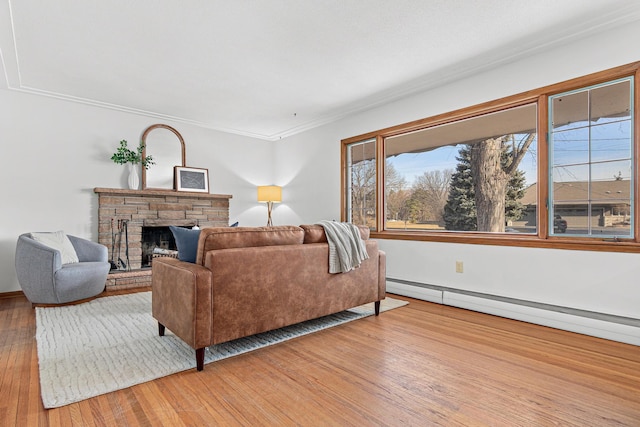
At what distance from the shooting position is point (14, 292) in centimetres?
389

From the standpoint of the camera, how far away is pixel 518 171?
3.23 m

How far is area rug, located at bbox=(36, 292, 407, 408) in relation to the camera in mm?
1813

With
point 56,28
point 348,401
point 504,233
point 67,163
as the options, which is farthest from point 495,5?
point 67,163

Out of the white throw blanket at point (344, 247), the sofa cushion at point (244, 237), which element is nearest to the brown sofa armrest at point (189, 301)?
the sofa cushion at point (244, 237)

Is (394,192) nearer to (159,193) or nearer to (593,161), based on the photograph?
(593,161)

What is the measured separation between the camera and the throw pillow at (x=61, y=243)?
356 cm

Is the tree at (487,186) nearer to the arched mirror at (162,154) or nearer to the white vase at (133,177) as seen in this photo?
the arched mirror at (162,154)

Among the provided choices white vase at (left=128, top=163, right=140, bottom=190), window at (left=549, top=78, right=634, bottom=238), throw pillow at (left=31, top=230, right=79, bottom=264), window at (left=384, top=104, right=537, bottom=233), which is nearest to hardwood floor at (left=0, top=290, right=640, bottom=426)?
window at (left=549, top=78, right=634, bottom=238)

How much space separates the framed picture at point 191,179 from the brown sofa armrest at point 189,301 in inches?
121

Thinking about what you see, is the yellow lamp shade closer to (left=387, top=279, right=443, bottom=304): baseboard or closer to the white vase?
the white vase

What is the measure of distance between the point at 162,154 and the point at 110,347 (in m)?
3.31

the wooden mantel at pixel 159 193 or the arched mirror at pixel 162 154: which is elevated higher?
the arched mirror at pixel 162 154

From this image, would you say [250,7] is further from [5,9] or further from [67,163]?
[67,163]

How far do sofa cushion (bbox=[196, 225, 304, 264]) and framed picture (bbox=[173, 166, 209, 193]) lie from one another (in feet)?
10.4
